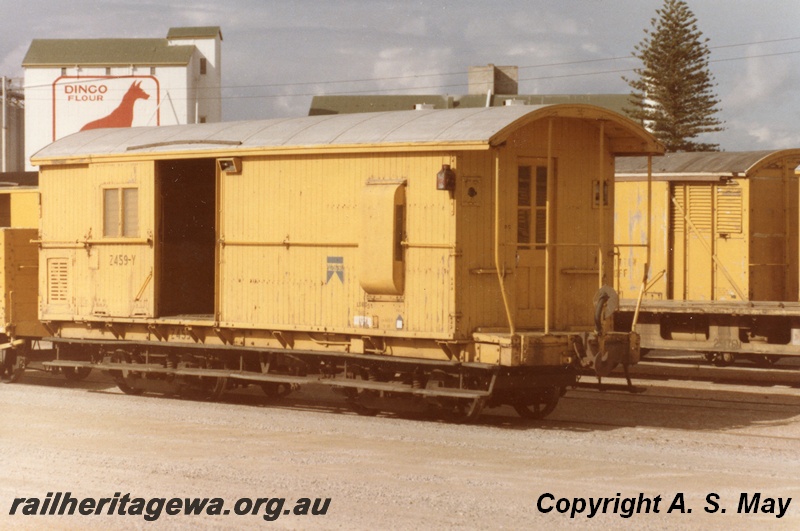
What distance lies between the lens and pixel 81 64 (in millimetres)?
66688

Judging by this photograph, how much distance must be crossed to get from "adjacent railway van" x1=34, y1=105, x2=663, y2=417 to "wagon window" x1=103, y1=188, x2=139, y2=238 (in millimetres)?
29

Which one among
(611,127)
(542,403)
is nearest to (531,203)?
(611,127)

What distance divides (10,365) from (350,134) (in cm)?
784

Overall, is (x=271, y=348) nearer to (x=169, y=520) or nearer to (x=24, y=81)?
(x=169, y=520)

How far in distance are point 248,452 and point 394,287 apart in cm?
308

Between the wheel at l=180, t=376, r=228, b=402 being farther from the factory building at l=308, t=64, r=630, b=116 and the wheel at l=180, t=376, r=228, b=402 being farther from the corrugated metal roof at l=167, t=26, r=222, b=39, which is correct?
the corrugated metal roof at l=167, t=26, r=222, b=39

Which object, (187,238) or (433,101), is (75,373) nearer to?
(187,238)

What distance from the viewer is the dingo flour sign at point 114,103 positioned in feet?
213

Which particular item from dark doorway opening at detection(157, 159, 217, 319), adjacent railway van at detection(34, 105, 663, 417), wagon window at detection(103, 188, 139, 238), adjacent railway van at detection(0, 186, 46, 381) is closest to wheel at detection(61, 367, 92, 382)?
adjacent railway van at detection(0, 186, 46, 381)

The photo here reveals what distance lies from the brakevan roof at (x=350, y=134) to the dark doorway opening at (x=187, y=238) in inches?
23.0

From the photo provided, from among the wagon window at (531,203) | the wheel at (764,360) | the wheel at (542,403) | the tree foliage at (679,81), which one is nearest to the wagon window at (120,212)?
the wagon window at (531,203)

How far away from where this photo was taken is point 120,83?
2569 inches

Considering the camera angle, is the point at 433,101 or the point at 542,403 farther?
the point at 433,101

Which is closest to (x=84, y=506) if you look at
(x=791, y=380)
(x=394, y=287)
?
(x=394, y=287)
